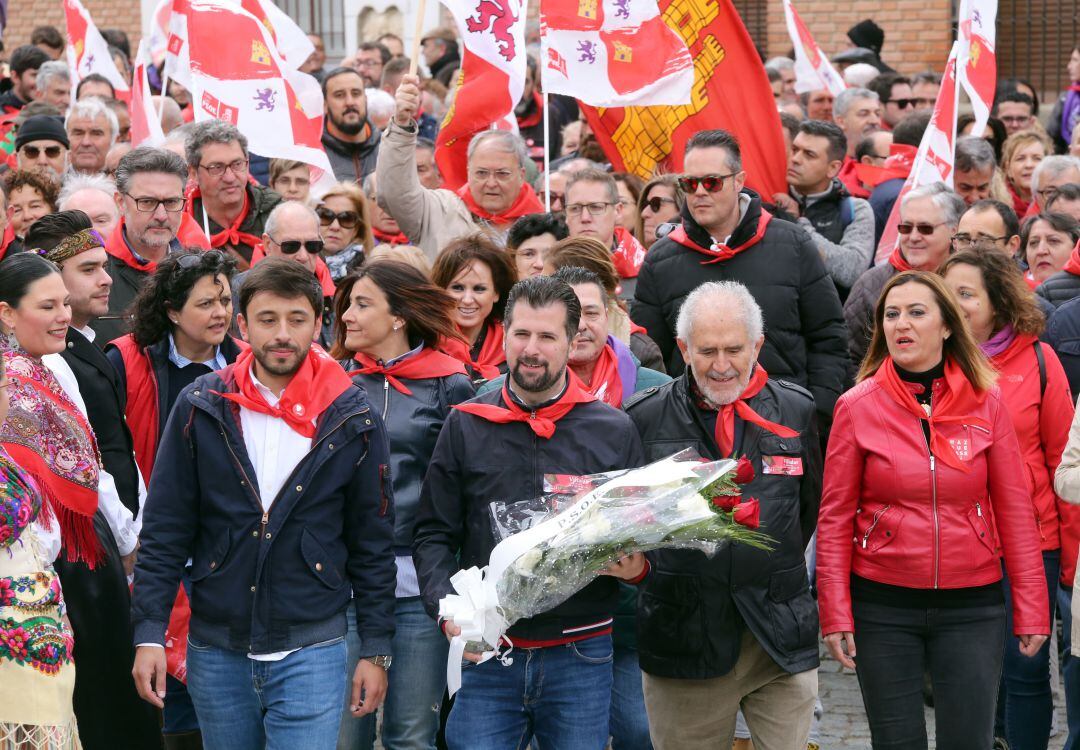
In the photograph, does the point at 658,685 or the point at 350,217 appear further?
the point at 350,217

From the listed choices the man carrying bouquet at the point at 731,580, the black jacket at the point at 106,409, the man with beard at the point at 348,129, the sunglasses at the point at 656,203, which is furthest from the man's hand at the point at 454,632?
the man with beard at the point at 348,129

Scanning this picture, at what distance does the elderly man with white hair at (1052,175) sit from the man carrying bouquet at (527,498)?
5063 millimetres

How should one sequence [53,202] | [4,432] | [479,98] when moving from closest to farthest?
[4,432], [53,202], [479,98]

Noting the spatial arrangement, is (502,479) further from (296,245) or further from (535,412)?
A: (296,245)

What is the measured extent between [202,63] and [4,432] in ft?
15.1

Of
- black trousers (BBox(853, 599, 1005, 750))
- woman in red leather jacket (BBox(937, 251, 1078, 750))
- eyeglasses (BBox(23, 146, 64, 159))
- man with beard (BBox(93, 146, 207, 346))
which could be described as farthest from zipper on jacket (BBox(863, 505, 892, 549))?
eyeglasses (BBox(23, 146, 64, 159))

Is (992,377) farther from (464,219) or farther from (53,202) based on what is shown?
(53,202)

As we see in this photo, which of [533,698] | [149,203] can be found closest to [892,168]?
[149,203]

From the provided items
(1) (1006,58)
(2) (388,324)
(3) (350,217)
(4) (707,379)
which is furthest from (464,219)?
(1) (1006,58)

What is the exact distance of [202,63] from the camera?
9461 millimetres

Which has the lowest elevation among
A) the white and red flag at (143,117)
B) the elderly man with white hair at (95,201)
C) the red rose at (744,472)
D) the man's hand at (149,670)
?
the man's hand at (149,670)

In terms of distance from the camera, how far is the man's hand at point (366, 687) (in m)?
5.27

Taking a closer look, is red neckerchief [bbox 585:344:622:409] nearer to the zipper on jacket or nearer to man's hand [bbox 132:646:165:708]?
the zipper on jacket

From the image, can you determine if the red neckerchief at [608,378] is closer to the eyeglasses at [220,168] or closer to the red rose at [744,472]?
the red rose at [744,472]
